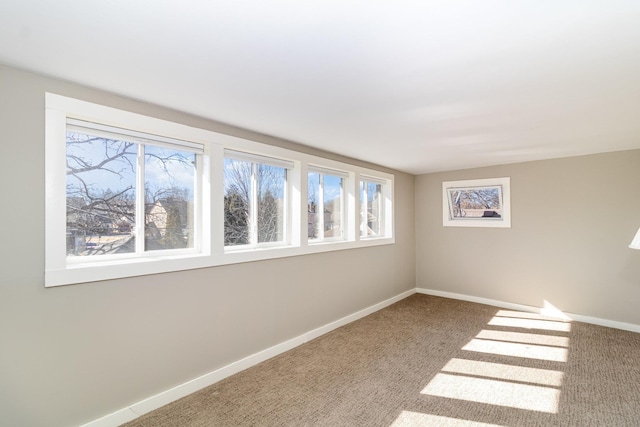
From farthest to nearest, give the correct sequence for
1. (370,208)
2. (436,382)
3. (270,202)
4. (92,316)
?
(370,208) < (270,202) < (436,382) < (92,316)

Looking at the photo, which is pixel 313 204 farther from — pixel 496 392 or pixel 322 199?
pixel 496 392

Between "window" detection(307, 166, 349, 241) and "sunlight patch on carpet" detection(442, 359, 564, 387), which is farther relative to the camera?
"window" detection(307, 166, 349, 241)

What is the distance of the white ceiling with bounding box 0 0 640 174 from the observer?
4.05 ft

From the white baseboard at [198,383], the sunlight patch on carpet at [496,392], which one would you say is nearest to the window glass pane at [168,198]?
the white baseboard at [198,383]

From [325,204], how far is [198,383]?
7.70ft

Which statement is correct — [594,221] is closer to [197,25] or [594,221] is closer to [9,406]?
[197,25]

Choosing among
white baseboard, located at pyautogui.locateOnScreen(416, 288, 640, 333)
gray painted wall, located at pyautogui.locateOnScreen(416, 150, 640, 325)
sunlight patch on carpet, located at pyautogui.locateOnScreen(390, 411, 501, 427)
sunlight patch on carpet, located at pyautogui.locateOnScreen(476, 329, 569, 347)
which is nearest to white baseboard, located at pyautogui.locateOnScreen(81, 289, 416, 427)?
sunlight patch on carpet, located at pyautogui.locateOnScreen(390, 411, 501, 427)

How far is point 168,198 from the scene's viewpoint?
2.49 metres

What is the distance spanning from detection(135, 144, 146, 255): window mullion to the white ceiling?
1.43 ft

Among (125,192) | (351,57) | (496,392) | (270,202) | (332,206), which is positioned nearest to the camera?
(351,57)

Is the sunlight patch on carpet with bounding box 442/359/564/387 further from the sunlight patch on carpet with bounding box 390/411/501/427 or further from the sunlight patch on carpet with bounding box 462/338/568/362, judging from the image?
Result: the sunlight patch on carpet with bounding box 390/411/501/427

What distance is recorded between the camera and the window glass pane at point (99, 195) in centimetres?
204

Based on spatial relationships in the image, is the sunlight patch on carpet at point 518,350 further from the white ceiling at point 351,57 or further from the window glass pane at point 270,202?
the window glass pane at point 270,202

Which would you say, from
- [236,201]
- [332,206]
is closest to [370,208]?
[332,206]
